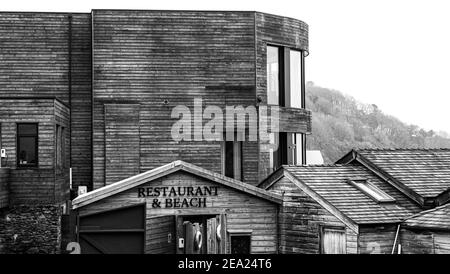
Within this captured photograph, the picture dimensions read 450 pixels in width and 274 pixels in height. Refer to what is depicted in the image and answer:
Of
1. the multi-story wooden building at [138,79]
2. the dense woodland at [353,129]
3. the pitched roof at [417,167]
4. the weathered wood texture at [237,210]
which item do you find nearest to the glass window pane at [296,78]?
the multi-story wooden building at [138,79]

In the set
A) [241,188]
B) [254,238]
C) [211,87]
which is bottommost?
[254,238]

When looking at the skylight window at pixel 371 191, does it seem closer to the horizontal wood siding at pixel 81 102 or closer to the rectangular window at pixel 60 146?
the rectangular window at pixel 60 146

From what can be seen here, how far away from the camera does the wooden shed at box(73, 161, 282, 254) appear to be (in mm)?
25359

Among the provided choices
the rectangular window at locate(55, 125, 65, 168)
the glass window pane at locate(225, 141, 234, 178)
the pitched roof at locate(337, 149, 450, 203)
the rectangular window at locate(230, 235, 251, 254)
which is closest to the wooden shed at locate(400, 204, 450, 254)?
the pitched roof at locate(337, 149, 450, 203)

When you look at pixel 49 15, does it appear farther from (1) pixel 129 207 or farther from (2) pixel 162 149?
(1) pixel 129 207

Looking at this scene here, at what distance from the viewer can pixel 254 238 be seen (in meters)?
27.2

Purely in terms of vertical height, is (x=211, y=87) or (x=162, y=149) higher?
(x=211, y=87)

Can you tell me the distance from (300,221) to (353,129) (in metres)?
106

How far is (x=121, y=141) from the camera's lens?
3412 centimetres

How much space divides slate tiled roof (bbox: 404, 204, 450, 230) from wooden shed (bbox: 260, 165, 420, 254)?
59 cm

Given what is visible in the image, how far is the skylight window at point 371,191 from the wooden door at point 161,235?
6339 mm

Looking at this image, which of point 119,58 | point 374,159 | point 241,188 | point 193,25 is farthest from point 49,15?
point 374,159

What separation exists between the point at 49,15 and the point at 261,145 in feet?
36.7

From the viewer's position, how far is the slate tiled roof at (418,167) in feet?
87.5
